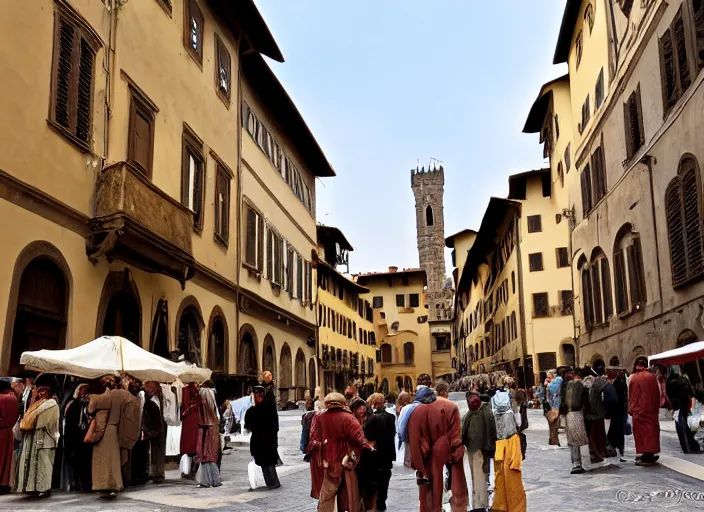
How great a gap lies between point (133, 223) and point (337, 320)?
3698 centimetres

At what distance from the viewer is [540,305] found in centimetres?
3825

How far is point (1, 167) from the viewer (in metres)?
11.1

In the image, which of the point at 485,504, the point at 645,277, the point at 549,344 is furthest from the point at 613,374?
the point at 549,344

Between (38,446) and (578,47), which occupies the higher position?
(578,47)

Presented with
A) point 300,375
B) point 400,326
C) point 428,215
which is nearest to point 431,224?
point 428,215

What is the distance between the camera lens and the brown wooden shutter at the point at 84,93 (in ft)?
44.1

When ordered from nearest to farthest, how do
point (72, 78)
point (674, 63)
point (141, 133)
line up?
1. point (72, 78)
2. point (141, 133)
3. point (674, 63)

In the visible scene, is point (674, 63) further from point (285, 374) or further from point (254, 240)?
point (285, 374)

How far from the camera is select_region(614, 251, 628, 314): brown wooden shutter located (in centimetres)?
2162

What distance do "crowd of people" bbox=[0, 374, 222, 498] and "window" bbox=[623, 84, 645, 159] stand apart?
13462 mm

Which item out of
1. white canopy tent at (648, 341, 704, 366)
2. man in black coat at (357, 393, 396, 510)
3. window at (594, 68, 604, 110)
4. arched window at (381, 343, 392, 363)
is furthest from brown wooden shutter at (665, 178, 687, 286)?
arched window at (381, 343, 392, 363)

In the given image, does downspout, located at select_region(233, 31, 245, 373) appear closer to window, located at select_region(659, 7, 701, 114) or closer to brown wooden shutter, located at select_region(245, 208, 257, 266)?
brown wooden shutter, located at select_region(245, 208, 257, 266)

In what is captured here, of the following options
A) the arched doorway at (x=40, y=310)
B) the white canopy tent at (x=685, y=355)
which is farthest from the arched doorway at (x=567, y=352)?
the arched doorway at (x=40, y=310)

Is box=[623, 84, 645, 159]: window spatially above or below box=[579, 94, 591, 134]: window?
below
